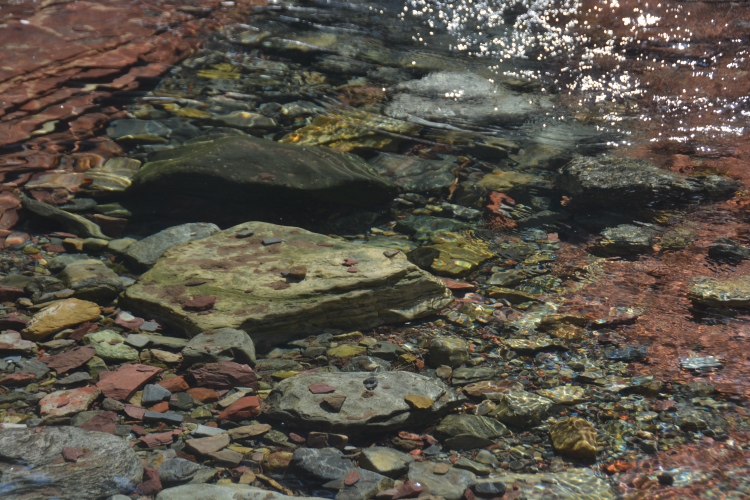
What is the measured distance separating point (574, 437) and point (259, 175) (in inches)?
97.2

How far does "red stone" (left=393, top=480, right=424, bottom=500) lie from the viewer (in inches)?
87.8

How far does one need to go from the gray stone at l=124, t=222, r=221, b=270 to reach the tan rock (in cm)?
47

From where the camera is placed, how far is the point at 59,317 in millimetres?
3180

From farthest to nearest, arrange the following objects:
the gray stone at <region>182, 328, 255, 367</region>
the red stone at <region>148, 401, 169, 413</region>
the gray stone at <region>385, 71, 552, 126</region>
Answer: the gray stone at <region>385, 71, 552, 126</region>, the gray stone at <region>182, 328, 255, 367</region>, the red stone at <region>148, 401, 169, 413</region>

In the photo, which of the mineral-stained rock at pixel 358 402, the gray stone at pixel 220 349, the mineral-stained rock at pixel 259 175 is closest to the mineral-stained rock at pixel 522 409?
the mineral-stained rock at pixel 358 402

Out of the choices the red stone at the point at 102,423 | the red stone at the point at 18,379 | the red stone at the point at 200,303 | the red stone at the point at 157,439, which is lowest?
the red stone at the point at 18,379

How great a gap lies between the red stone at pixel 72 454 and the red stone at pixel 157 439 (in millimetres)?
247

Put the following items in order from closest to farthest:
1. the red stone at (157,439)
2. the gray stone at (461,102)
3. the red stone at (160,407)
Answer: the red stone at (157,439) → the red stone at (160,407) → the gray stone at (461,102)

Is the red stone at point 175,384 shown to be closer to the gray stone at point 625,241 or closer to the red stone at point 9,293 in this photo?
the red stone at point 9,293

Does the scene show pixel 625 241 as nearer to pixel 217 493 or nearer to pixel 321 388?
pixel 321 388

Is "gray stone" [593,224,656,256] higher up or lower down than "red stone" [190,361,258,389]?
higher up

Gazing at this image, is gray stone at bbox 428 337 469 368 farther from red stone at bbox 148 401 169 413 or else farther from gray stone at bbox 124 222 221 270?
gray stone at bbox 124 222 221 270

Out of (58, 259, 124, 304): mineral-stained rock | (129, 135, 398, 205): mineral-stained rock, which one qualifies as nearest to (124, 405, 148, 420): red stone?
(58, 259, 124, 304): mineral-stained rock

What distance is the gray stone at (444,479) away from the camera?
226 centimetres
